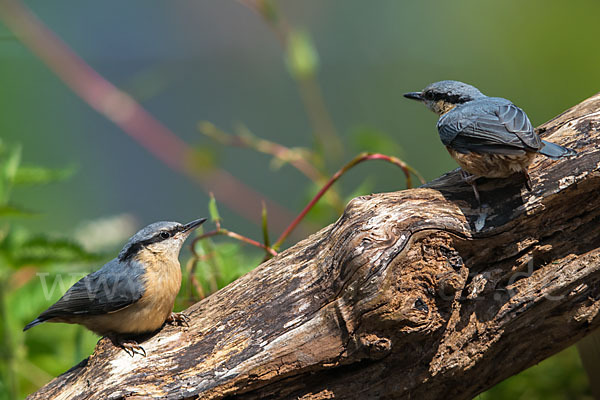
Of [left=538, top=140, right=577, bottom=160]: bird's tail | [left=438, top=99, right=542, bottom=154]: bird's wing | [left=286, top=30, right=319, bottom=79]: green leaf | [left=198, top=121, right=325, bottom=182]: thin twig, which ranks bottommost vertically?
[left=538, top=140, right=577, bottom=160]: bird's tail

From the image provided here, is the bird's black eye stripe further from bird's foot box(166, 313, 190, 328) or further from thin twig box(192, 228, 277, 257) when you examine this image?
bird's foot box(166, 313, 190, 328)

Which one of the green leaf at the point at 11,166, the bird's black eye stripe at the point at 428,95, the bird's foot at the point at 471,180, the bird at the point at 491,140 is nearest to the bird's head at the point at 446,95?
the bird's black eye stripe at the point at 428,95

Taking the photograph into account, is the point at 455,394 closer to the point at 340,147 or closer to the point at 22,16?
the point at 340,147

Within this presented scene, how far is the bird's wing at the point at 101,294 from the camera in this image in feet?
6.54

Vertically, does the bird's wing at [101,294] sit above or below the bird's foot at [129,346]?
above

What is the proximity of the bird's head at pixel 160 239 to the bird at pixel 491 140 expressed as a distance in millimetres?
937

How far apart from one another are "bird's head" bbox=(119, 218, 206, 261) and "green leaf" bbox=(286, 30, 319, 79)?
1.12 metres

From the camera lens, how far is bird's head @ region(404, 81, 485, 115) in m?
2.21

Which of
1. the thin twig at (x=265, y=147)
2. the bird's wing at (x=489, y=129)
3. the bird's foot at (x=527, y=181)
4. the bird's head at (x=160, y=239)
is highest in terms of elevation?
the thin twig at (x=265, y=147)

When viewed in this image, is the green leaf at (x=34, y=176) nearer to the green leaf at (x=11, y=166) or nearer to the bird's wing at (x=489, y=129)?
the green leaf at (x=11, y=166)

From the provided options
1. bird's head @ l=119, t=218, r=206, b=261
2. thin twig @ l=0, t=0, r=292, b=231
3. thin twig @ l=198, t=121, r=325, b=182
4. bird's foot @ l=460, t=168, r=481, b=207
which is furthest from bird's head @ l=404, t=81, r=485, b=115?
thin twig @ l=0, t=0, r=292, b=231

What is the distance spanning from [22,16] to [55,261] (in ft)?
5.69

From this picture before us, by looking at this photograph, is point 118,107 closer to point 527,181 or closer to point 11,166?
point 11,166

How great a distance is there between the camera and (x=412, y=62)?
5203mm
